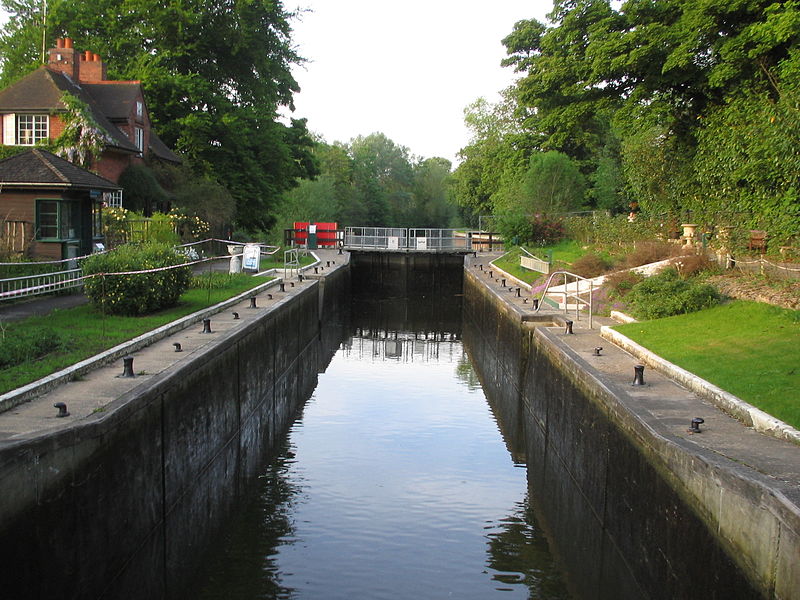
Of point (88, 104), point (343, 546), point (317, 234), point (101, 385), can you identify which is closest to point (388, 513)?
point (343, 546)

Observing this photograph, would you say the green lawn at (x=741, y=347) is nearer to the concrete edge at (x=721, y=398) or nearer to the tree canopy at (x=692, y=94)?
the concrete edge at (x=721, y=398)

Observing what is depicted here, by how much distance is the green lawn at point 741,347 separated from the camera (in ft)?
30.9

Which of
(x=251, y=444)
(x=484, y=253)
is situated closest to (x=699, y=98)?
(x=251, y=444)

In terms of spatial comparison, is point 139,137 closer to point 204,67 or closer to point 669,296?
point 204,67

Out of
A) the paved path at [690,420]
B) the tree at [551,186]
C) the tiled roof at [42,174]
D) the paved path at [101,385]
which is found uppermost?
the tree at [551,186]

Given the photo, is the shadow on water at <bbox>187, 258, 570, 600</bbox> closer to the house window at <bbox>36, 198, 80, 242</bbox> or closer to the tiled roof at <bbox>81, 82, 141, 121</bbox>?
the house window at <bbox>36, 198, 80, 242</bbox>

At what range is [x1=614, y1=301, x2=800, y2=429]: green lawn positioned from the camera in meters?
9.43

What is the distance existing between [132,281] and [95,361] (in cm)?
491

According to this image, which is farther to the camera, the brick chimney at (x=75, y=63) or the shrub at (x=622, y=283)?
the brick chimney at (x=75, y=63)

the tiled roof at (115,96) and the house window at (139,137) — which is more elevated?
the tiled roof at (115,96)

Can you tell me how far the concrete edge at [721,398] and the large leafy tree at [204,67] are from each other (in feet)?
96.8

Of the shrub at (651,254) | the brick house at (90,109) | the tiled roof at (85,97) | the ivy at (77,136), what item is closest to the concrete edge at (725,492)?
the shrub at (651,254)

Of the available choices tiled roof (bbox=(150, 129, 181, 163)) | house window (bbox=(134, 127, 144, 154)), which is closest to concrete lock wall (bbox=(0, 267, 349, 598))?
house window (bbox=(134, 127, 144, 154))

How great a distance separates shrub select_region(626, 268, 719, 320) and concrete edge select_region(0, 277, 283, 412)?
846cm
